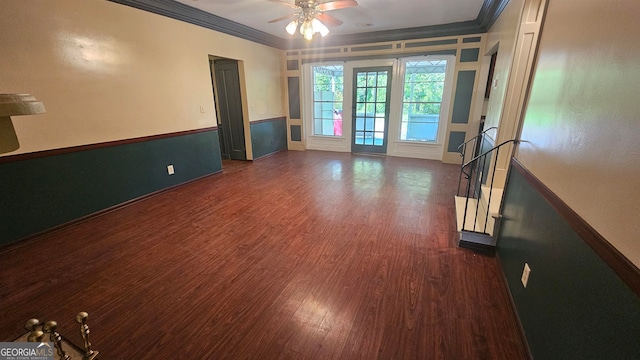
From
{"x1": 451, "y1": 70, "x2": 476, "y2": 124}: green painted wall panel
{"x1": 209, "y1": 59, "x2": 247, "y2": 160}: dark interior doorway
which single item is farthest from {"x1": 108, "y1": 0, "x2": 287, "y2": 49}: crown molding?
{"x1": 451, "y1": 70, "x2": 476, "y2": 124}: green painted wall panel

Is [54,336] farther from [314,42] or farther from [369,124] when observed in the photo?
[314,42]

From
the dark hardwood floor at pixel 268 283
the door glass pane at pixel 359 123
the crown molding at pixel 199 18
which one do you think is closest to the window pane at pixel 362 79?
the door glass pane at pixel 359 123

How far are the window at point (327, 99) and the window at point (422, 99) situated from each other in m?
1.53

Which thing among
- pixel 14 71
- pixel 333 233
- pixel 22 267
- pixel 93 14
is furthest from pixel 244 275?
pixel 93 14

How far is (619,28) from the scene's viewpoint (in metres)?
1.04

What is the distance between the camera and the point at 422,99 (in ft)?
18.1

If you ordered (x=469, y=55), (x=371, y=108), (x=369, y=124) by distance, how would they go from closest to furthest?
(x=469, y=55), (x=371, y=108), (x=369, y=124)

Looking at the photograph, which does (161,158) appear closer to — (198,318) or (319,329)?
(198,318)

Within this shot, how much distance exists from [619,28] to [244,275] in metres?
2.51

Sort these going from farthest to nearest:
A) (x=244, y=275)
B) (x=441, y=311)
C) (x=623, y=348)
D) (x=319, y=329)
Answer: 1. (x=244, y=275)
2. (x=441, y=311)
3. (x=319, y=329)
4. (x=623, y=348)

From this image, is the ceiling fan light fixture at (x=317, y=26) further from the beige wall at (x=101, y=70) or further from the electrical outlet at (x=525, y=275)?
the electrical outlet at (x=525, y=275)

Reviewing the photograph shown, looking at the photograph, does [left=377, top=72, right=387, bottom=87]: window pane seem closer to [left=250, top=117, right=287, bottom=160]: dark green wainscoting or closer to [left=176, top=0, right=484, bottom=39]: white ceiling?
[left=176, top=0, right=484, bottom=39]: white ceiling

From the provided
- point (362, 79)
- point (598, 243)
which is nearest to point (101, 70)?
point (598, 243)

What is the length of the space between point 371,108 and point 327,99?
1149 millimetres
